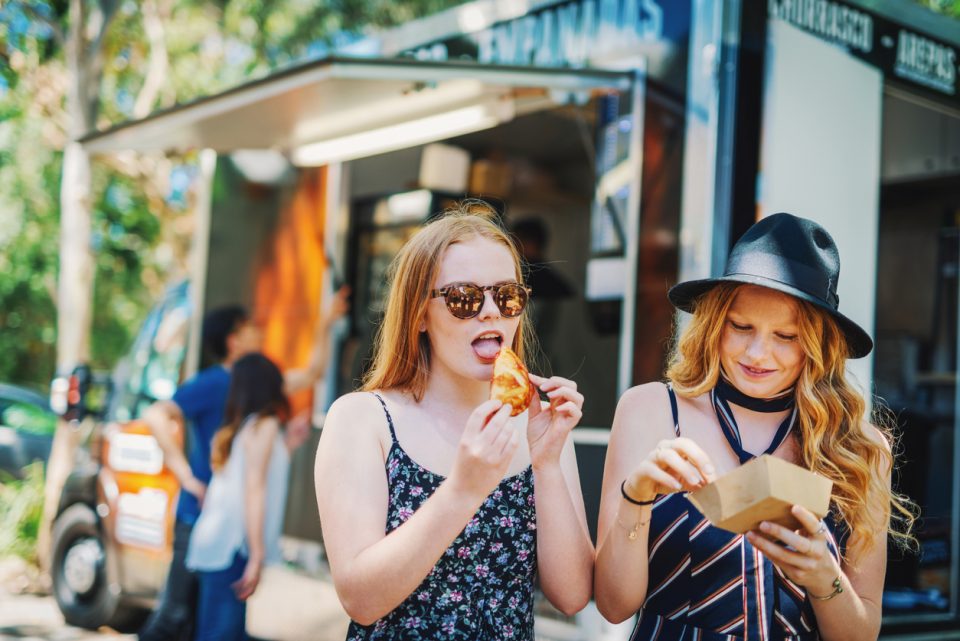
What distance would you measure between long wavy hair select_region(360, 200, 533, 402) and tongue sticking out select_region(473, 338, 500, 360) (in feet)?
0.49

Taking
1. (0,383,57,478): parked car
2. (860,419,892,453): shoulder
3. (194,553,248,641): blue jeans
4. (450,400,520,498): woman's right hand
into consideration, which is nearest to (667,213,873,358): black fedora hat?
(860,419,892,453): shoulder

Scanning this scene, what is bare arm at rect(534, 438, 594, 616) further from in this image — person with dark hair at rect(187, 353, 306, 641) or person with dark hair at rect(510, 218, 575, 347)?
person with dark hair at rect(510, 218, 575, 347)

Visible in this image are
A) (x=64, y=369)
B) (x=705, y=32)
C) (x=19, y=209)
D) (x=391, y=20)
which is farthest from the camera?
(x=19, y=209)

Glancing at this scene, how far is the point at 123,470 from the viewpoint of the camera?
5.77 m

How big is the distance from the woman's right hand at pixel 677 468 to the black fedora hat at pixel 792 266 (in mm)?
456

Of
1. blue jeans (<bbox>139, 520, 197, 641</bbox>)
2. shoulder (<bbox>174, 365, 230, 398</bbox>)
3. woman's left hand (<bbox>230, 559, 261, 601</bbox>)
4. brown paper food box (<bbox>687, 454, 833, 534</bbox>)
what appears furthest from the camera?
shoulder (<bbox>174, 365, 230, 398</bbox>)

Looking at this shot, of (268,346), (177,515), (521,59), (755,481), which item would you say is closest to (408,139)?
(521,59)

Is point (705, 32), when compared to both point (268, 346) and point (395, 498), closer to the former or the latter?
point (395, 498)

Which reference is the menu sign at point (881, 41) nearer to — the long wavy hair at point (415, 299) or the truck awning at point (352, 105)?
the truck awning at point (352, 105)

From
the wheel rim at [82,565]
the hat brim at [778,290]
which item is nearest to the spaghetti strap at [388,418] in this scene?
the hat brim at [778,290]

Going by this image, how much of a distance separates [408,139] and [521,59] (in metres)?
1.06

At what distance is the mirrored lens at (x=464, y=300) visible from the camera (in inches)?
76.8

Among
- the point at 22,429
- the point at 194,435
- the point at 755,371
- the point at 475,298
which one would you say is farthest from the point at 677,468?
the point at 22,429

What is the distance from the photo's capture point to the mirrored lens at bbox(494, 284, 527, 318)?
198cm
